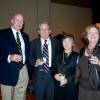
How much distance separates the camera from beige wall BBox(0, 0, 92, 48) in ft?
19.2

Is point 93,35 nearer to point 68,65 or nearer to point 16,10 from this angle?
point 68,65

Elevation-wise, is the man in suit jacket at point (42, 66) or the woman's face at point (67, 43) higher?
the woman's face at point (67, 43)

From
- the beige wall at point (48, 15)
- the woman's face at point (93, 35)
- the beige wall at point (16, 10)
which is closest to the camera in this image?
the woman's face at point (93, 35)

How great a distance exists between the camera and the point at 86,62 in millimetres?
2857

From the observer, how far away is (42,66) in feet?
11.3

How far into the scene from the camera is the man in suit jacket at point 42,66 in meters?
3.43

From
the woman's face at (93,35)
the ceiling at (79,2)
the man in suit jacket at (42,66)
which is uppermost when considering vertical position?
the ceiling at (79,2)

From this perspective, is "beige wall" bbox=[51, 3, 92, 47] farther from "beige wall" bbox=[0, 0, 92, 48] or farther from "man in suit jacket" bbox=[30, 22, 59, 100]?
"man in suit jacket" bbox=[30, 22, 59, 100]

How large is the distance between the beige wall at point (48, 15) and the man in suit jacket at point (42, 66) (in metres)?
2.47

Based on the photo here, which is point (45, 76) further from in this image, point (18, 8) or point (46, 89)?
point (18, 8)

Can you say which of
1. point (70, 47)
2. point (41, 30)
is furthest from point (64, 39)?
point (41, 30)

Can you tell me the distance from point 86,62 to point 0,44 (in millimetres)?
1313

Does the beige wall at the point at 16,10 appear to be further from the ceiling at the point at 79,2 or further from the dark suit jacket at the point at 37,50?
the dark suit jacket at the point at 37,50

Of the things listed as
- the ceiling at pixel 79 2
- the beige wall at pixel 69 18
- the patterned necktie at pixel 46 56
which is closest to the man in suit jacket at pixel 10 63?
the patterned necktie at pixel 46 56
